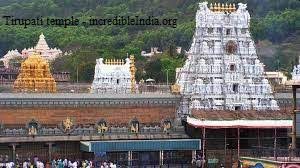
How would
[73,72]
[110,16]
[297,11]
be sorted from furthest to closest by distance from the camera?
1. [110,16]
2. [297,11]
3. [73,72]

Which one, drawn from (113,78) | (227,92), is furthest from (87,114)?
(113,78)

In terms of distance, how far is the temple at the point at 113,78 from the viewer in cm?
6388

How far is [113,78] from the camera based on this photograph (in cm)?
6494

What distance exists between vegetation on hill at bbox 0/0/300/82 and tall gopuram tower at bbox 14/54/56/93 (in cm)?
2103

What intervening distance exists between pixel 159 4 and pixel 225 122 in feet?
356

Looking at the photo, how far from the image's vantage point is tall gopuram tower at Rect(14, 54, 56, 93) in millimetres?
61750

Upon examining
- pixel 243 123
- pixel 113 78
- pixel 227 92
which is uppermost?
pixel 113 78

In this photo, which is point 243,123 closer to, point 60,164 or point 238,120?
point 238,120

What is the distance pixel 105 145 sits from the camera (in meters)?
42.1

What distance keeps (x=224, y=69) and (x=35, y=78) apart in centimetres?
1927

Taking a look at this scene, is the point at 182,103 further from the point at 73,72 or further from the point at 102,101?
the point at 73,72

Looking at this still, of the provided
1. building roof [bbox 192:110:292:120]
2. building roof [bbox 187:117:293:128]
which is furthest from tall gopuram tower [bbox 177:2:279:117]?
building roof [bbox 187:117:293:128]

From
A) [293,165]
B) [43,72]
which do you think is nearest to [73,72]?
[43,72]

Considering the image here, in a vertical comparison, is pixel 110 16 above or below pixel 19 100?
above
